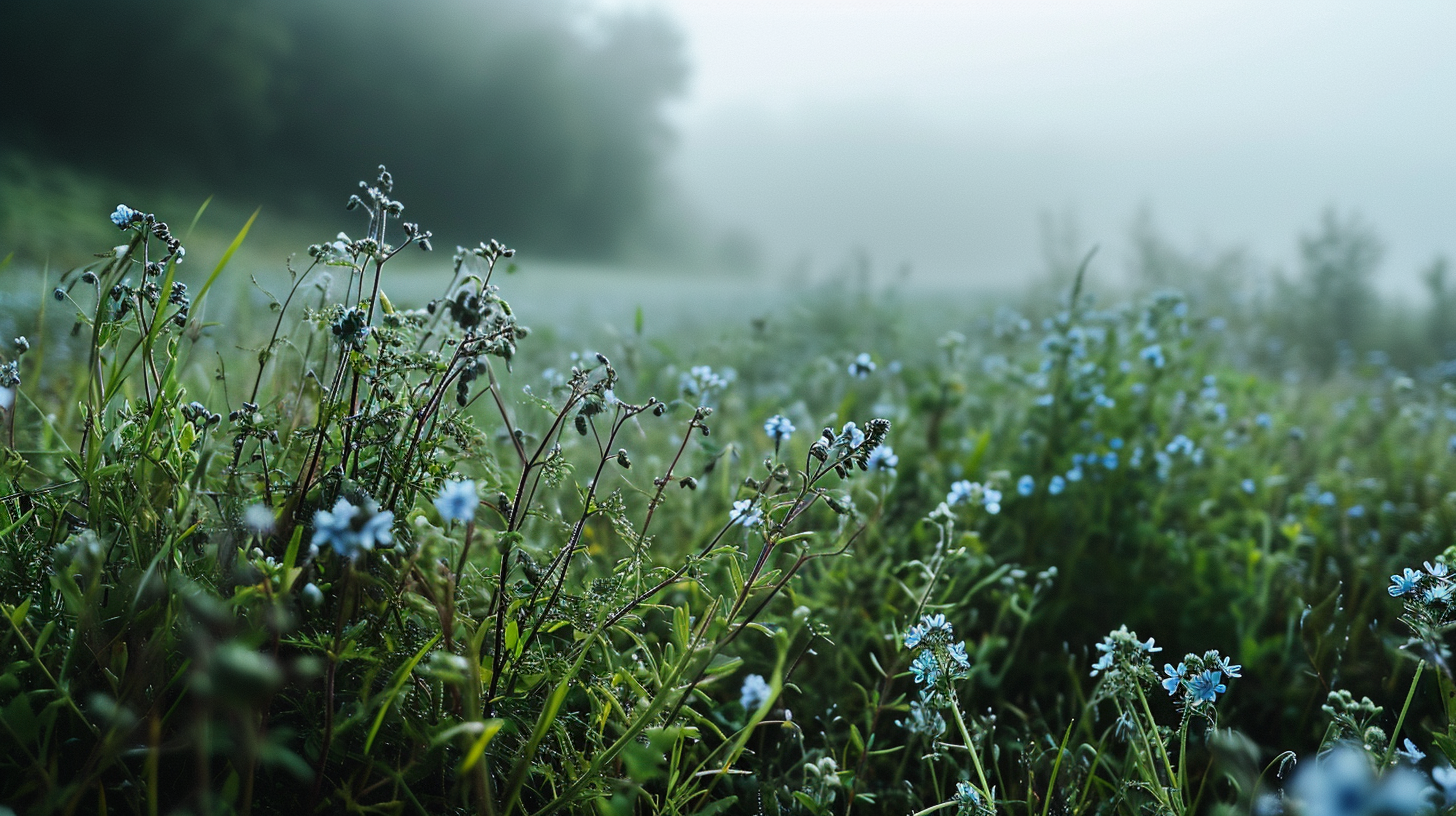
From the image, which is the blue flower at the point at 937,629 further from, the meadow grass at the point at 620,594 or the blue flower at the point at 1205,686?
the blue flower at the point at 1205,686

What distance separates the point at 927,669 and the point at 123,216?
4.34 ft

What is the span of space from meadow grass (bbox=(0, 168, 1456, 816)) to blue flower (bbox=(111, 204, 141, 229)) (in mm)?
29

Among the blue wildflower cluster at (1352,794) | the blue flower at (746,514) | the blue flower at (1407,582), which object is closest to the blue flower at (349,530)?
the blue flower at (746,514)

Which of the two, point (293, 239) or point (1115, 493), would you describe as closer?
point (1115, 493)

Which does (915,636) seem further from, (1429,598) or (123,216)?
(123,216)

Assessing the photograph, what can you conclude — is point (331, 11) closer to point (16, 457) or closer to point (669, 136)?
point (669, 136)

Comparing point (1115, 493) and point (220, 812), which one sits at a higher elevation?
point (1115, 493)

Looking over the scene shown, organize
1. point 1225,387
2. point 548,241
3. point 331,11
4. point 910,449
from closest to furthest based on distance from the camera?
point 910,449 → point 1225,387 → point 331,11 → point 548,241

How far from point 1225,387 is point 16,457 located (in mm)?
3165

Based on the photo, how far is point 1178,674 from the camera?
1082mm

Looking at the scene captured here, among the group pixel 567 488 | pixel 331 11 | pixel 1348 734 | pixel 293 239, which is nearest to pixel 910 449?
pixel 567 488

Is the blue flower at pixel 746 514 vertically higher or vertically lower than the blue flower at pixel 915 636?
higher

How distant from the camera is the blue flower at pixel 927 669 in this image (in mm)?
1147

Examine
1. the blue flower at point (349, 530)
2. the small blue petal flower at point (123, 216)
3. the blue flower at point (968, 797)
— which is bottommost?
the blue flower at point (968, 797)
